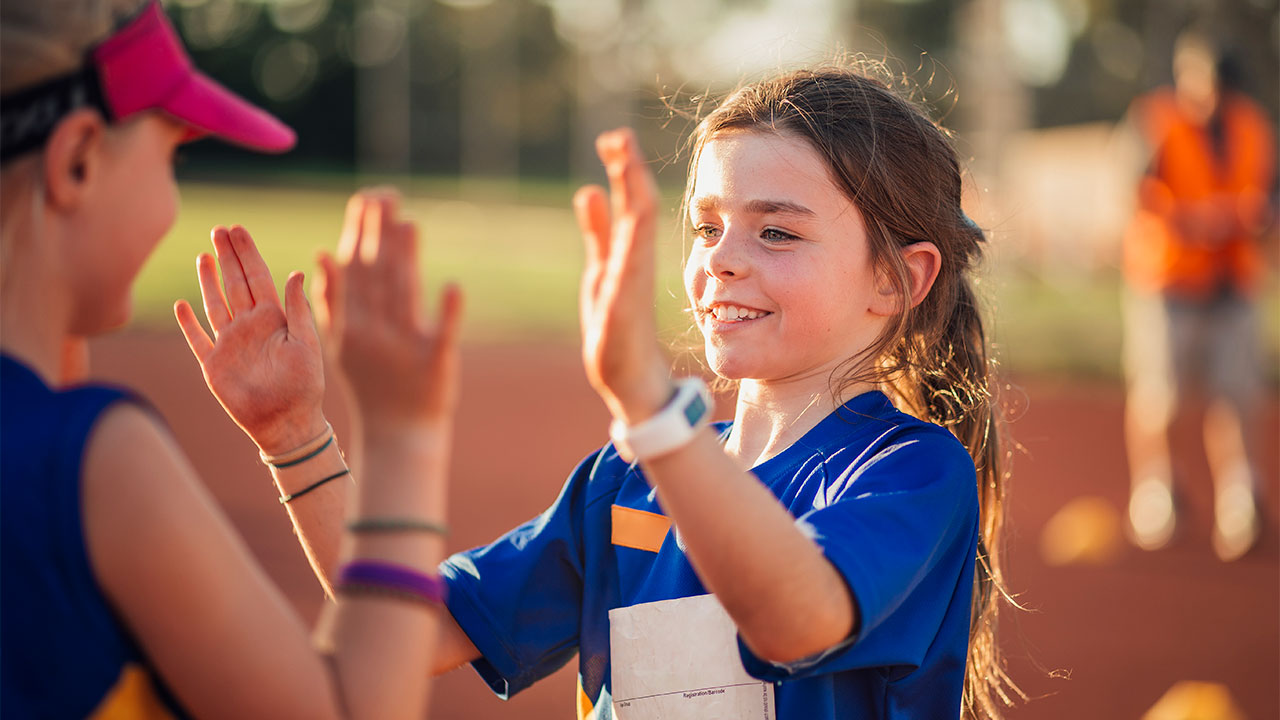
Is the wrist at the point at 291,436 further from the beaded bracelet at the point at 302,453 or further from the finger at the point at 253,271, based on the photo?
the finger at the point at 253,271

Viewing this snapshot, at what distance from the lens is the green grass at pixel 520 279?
1299cm

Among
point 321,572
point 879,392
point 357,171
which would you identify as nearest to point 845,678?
point 879,392

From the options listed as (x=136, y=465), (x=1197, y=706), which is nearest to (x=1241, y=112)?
(x=1197, y=706)

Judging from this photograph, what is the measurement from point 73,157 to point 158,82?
0.13 metres

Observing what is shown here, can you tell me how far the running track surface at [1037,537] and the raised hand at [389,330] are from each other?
1975 millimetres

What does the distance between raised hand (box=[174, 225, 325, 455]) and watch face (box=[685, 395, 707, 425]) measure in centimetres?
72

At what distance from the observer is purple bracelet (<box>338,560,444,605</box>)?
1.30 m

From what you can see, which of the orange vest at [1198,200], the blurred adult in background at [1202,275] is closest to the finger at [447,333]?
the blurred adult in background at [1202,275]

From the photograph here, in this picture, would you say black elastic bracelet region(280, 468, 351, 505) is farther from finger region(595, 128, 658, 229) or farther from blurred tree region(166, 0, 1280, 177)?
blurred tree region(166, 0, 1280, 177)

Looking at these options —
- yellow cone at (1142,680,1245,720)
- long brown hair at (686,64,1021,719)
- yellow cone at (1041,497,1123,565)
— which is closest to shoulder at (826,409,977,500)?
long brown hair at (686,64,1021,719)

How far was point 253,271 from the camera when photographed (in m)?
1.96

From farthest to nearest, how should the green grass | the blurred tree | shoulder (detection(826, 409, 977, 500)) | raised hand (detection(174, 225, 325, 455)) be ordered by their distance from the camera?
the blurred tree < the green grass < raised hand (detection(174, 225, 325, 455)) < shoulder (detection(826, 409, 977, 500))

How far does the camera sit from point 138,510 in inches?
46.6

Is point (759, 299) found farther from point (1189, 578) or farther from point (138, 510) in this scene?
point (1189, 578)
